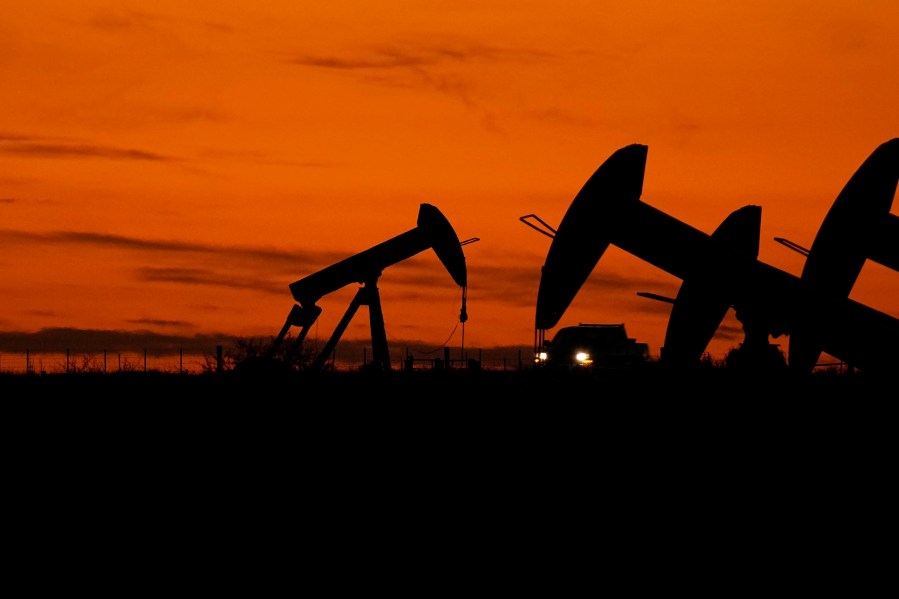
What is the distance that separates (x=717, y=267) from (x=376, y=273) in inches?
718

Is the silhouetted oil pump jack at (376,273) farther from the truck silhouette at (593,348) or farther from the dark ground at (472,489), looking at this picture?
the dark ground at (472,489)

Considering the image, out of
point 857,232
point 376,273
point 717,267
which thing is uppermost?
point 376,273

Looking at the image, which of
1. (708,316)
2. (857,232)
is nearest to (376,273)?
(708,316)

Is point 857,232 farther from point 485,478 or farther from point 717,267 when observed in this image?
point 485,478

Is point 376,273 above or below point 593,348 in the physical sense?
above

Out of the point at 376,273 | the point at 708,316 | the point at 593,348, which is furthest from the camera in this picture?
the point at 593,348

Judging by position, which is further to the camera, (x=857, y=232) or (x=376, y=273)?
(x=376, y=273)

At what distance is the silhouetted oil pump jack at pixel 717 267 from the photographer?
11.0 m

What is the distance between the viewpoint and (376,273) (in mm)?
28906

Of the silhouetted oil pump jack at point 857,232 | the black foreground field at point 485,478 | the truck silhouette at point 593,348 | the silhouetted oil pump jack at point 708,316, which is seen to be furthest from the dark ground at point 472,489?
the truck silhouette at point 593,348

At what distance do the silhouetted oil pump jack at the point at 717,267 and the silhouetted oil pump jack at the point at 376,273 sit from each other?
15.1m

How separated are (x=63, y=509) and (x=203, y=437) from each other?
449 centimetres

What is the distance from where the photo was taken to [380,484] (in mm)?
9945

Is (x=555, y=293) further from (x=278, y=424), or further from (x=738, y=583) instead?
(x=738, y=583)
